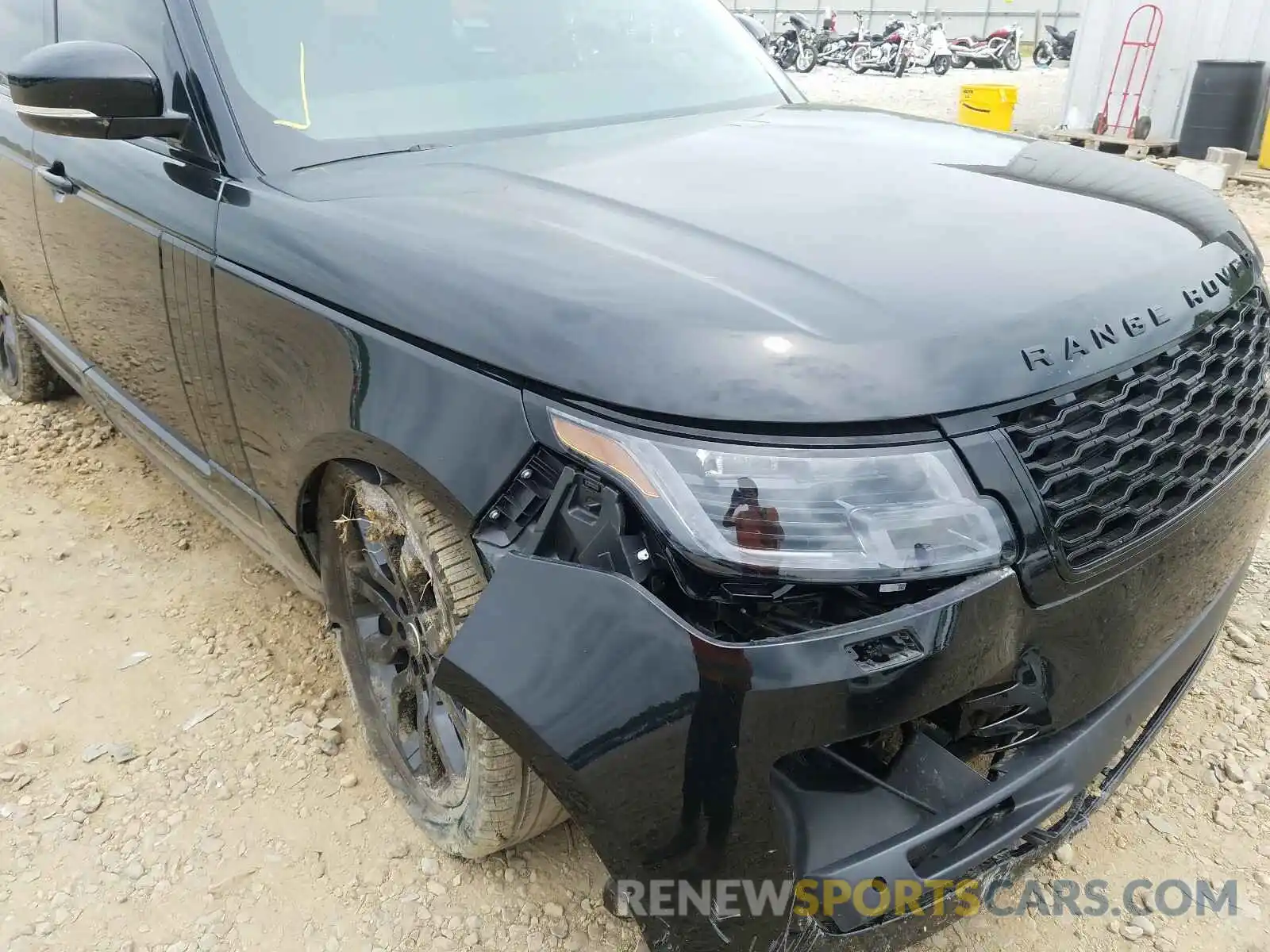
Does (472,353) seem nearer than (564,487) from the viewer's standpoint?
No

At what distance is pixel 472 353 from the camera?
143 cm

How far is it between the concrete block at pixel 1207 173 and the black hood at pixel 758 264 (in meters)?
7.49

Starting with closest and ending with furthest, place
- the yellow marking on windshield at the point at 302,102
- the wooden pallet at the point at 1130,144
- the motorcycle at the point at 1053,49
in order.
Result: the yellow marking on windshield at the point at 302,102
the wooden pallet at the point at 1130,144
the motorcycle at the point at 1053,49

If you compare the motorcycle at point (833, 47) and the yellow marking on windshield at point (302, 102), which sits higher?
the motorcycle at point (833, 47)

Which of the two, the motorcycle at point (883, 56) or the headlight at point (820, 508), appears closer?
the headlight at point (820, 508)

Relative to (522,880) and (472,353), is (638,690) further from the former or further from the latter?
(522,880)

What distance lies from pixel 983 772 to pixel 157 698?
207 cm

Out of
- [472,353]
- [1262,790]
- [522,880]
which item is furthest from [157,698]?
[1262,790]

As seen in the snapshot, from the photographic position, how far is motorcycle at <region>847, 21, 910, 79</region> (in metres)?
23.8

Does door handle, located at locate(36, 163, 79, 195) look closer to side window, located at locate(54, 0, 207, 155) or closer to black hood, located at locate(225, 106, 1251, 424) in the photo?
side window, located at locate(54, 0, 207, 155)

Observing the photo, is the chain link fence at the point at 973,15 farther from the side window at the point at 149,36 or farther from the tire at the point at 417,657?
the tire at the point at 417,657

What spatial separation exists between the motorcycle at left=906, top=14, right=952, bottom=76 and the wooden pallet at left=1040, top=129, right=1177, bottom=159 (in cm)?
1576

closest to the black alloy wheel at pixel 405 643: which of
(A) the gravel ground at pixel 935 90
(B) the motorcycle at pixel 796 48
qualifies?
(A) the gravel ground at pixel 935 90

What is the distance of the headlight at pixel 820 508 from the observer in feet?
4.04
